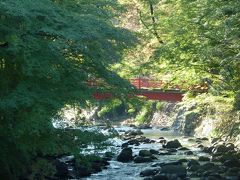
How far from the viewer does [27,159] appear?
1348cm

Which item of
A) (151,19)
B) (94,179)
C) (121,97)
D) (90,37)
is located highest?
(151,19)

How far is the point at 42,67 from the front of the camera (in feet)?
34.0

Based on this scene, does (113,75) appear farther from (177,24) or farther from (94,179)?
(177,24)

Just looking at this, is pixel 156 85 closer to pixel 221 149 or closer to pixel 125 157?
pixel 221 149

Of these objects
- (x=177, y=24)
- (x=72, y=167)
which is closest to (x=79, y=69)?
(x=72, y=167)

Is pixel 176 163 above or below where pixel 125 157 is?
below

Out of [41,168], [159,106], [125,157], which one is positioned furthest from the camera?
[159,106]

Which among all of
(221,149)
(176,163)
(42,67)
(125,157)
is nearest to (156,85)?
(221,149)

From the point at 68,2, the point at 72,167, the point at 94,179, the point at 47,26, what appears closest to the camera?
the point at 47,26

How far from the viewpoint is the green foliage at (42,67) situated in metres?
10.2

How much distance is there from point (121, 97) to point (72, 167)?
23.8ft

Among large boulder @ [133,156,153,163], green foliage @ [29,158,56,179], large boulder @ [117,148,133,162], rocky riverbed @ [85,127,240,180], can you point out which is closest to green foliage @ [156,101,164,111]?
rocky riverbed @ [85,127,240,180]

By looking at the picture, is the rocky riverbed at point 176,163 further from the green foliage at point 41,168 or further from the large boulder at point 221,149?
the green foliage at point 41,168

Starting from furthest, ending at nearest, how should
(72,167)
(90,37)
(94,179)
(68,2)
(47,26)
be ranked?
(72,167) < (94,179) < (68,2) < (90,37) < (47,26)
